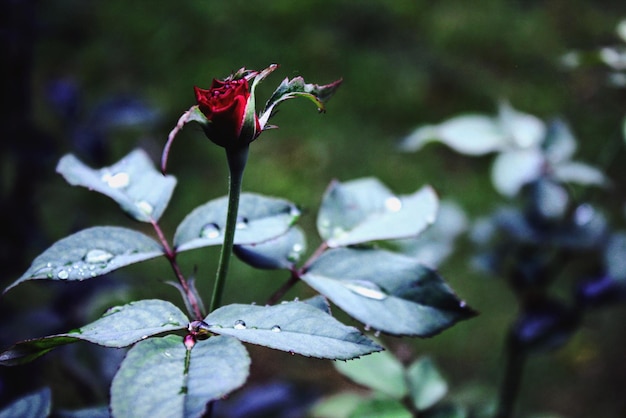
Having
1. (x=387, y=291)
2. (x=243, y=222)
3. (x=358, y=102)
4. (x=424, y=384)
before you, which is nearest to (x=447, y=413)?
(x=424, y=384)

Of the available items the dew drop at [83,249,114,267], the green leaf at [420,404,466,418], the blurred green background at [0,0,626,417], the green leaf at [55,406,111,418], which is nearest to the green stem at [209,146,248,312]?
the dew drop at [83,249,114,267]

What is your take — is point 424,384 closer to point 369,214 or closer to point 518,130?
point 369,214

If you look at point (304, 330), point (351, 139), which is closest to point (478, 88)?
point (351, 139)

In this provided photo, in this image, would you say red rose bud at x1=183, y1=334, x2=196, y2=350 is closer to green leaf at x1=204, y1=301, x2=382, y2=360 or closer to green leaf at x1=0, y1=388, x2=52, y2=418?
green leaf at x1=204, y1=301, x2=382, y2=360

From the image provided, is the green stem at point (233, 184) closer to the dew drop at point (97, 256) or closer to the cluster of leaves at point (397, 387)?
the dew drop at point (97, 256)

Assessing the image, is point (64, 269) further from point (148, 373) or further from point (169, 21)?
point (169, 21)

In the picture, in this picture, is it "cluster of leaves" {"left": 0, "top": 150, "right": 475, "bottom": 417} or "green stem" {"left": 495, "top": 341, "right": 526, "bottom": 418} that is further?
"green stem" {"left": 495, "top": 341, "right": 526, "bottom": 418}
